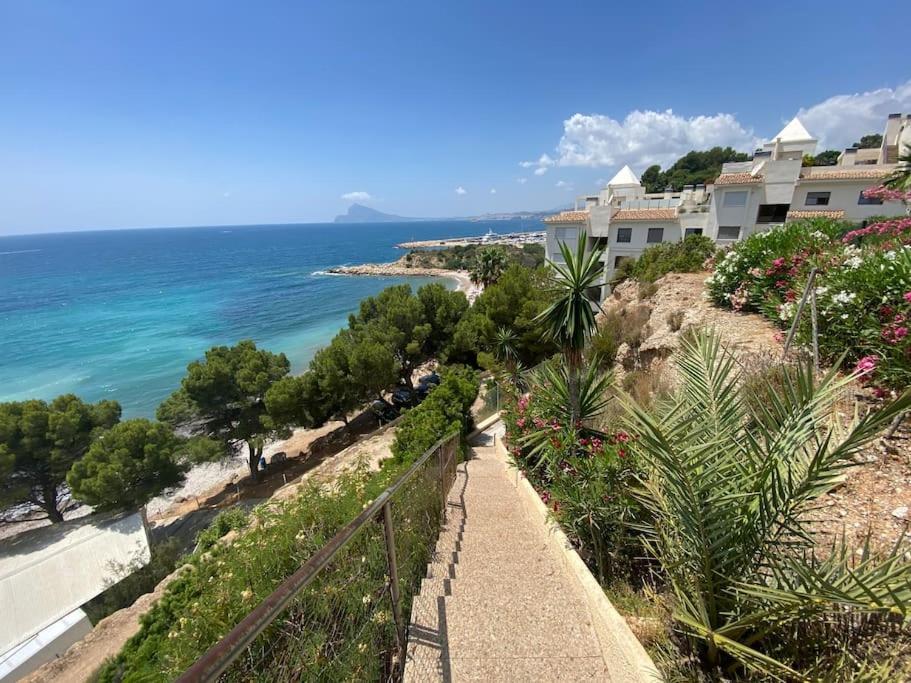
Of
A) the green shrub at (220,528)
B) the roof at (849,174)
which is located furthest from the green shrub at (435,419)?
the roof at (849,174)

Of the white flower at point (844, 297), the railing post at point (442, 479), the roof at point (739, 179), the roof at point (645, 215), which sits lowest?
the railing post at point (442, 479)

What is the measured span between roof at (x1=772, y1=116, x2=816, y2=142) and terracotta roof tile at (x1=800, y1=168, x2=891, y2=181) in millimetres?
9416

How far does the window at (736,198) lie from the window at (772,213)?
3.83 feet

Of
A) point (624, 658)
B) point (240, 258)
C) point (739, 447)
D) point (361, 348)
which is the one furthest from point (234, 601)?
point (240, 258)

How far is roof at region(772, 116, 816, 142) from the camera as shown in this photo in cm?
2827

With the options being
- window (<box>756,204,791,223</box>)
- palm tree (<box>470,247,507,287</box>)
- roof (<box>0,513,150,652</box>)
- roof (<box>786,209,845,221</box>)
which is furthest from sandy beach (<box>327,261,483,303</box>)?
roof (<box>0,513,150,652</box>)

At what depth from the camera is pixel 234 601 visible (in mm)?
3168

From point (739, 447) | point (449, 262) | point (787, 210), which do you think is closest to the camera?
point (739, 447)

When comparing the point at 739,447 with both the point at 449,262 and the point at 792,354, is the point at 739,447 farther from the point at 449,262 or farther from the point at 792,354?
the point at 449,262

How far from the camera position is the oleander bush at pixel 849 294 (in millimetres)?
4519

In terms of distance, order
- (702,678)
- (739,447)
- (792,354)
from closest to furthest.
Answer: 1. (702,678)
2. (739,447)
3. (792,354)

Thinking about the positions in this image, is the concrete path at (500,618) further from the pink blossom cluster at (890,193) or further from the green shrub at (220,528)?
the pink blossom cluster at (890,193)

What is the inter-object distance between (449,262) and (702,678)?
8022 centimetres

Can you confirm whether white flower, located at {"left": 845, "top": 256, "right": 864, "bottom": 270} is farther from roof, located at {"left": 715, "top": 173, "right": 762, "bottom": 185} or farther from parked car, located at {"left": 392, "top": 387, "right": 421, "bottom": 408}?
roof, located at {"left": 715, "top": 173, "right": 762, "bottom": 185}
